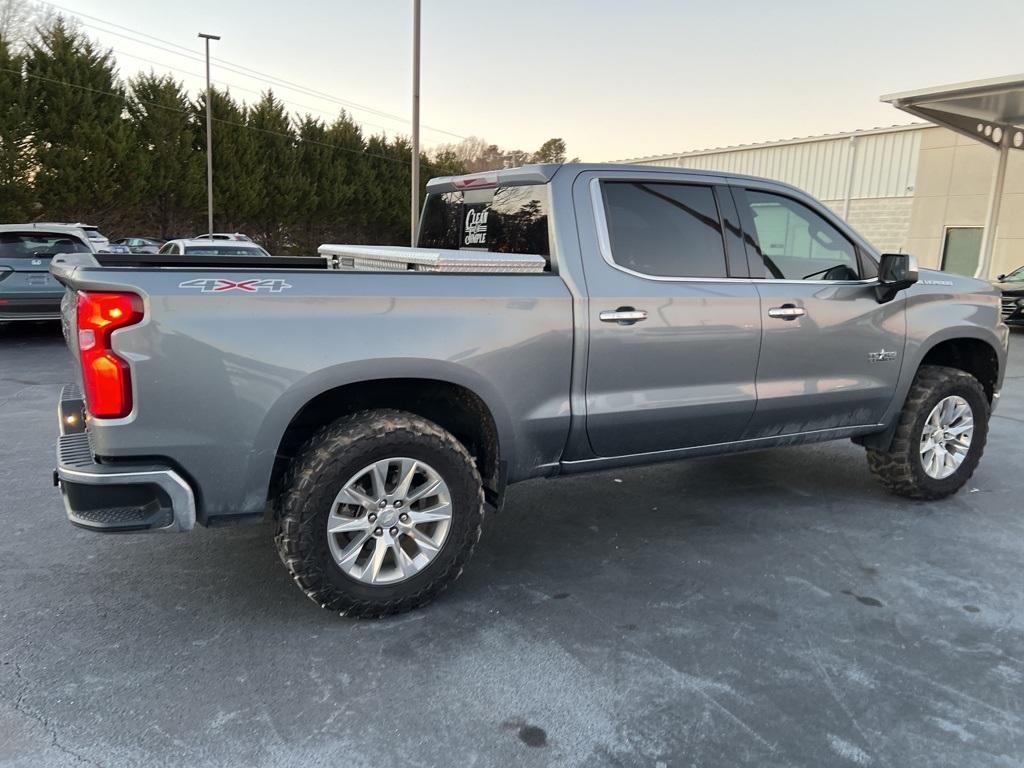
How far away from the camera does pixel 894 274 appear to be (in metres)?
4.29

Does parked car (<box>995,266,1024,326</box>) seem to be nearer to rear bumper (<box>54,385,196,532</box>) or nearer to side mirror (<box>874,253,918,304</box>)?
side mirror (<box>874,253,918,304</box>)

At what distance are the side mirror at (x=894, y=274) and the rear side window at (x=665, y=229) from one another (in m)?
1.05

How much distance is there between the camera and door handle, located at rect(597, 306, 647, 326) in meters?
3.55

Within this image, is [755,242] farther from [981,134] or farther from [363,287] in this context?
[981,134]

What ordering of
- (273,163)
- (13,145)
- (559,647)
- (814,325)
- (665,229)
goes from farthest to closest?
(273,163)
(13,145)
(814,325)
(665,229)
(559,647)

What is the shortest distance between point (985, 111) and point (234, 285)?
61.9 feet

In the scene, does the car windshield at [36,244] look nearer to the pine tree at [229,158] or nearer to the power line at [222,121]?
the power line at [222,121]

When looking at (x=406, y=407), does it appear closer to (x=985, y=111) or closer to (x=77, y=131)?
(x=985, y=111)

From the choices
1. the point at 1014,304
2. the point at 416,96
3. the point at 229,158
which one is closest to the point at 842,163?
Result: the point at 1014,304

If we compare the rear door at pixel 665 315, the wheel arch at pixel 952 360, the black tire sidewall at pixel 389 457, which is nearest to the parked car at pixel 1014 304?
the wheel arch at pixel 952 360

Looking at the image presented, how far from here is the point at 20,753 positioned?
2344 mm

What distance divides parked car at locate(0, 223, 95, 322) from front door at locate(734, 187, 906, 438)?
971 cm

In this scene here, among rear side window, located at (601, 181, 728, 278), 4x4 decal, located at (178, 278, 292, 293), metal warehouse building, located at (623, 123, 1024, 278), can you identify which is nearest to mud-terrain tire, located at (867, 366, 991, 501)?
rear side window, located at (601, 181, 728, 278)

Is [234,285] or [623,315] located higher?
[234,285]
